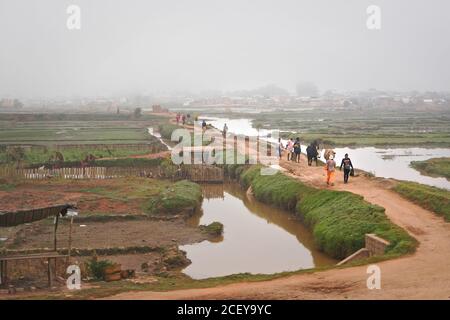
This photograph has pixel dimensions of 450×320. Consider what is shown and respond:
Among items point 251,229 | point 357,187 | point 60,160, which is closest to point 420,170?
point 357,187

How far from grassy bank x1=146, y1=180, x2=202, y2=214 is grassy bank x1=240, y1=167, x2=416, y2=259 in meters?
3.78

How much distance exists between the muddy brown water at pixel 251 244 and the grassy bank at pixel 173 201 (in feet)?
2.05

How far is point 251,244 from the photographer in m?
19.7

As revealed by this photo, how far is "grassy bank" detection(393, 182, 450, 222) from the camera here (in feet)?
56.3

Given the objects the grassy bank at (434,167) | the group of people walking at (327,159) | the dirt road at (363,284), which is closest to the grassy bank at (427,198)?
the dirt road at (363,284)

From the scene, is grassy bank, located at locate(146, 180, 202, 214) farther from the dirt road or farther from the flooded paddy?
the flooded paddy

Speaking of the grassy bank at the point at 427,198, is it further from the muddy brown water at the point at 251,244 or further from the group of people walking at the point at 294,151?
the group of people walking at the point at 294,151

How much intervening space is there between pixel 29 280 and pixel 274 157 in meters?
22.2

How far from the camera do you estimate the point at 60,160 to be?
3562cm

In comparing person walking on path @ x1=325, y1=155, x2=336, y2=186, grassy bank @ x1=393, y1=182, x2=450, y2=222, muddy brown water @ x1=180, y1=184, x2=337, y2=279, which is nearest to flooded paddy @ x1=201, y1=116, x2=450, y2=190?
person walking on path @ x1=325, y1=155, x2=336, y2=186

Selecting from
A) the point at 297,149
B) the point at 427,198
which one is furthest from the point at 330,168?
the point at 297,149

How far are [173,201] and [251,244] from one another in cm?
529

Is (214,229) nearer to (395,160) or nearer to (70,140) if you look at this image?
(395,160)

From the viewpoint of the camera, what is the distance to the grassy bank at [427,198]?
676 inches
